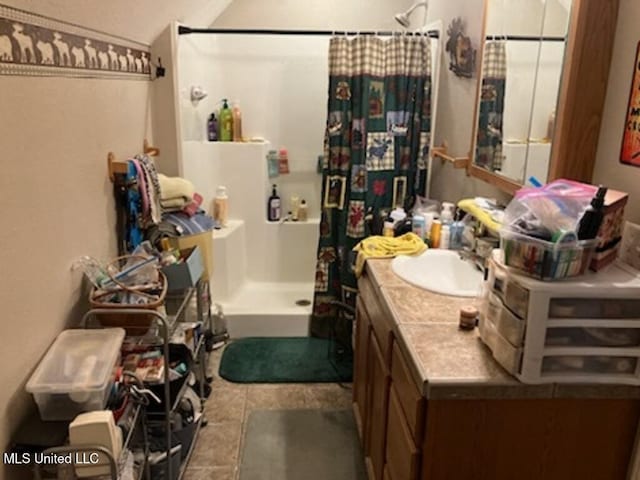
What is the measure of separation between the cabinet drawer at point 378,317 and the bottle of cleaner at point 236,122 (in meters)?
1.78

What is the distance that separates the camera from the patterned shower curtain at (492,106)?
2.01 metres

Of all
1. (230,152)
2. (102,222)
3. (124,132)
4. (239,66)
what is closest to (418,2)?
(239,66)

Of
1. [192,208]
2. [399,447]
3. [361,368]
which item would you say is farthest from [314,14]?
[399,447]

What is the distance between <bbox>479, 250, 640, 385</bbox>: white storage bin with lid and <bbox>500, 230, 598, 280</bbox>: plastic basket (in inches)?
0.8

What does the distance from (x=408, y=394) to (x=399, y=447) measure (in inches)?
8.0

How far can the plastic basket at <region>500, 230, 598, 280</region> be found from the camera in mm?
1095

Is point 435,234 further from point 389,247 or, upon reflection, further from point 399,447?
point 399,447

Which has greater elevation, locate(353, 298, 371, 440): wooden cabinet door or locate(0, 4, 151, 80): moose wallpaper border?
locate(0, 4, 151, 80): moose wallpaper border

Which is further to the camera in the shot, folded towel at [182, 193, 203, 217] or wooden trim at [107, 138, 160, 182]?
folded towel at [182, 193, 203, 217]

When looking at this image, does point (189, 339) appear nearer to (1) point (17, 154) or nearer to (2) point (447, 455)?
(1) point (17, 154)

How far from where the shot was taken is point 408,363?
1.31m

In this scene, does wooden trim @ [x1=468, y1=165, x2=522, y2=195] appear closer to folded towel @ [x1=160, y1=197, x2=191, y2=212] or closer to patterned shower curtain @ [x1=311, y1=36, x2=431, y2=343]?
patterned shower curtain @ [x1=311, y1=36, x2=431, y2=343]

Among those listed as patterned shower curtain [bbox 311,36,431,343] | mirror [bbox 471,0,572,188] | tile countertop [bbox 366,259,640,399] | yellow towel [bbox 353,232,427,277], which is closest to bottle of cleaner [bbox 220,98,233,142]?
patterned shower curtain [bbox 311,36,431,343]

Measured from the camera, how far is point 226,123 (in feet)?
11.3
